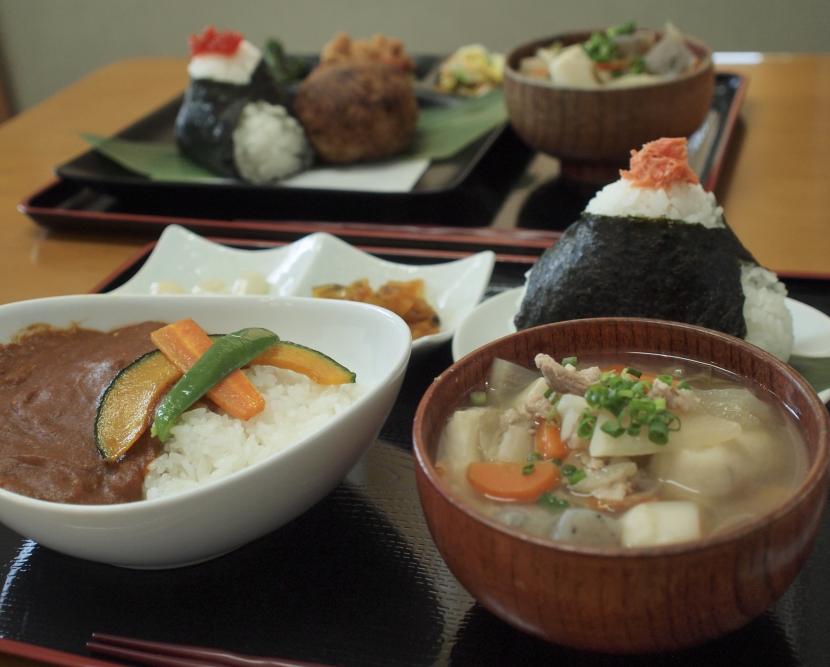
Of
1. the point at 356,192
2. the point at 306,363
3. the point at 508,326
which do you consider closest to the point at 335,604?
the point at 306,363

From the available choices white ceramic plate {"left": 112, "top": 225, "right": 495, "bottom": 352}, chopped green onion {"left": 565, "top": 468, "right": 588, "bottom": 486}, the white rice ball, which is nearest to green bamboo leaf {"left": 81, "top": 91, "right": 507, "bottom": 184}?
the white rice ball


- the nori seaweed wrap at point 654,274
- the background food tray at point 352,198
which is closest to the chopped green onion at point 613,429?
the nori seaweed wrap at point 654,274

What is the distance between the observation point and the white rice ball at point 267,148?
2.94 m

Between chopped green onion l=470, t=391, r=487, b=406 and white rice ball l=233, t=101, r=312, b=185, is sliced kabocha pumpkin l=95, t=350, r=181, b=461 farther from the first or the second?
white rice ball l=233, t=101, r=312, b=185

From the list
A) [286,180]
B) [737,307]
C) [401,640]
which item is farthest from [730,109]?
[401,640]

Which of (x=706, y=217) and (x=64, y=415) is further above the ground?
(x=706, y=217)

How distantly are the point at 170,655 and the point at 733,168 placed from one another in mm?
2276

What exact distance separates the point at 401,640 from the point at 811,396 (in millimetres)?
599

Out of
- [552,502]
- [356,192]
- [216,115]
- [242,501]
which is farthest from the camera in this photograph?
[216,115]

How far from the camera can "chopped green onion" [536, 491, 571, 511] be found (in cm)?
112

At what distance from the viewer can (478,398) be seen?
1.33m

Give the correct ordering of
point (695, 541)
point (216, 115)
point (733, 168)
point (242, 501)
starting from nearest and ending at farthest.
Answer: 1. point (695, 541)
2. point (242, 501)
3. point (733, 168)
4. point (216, 115)

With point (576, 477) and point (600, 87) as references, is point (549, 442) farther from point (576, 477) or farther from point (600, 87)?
point (600, 87)

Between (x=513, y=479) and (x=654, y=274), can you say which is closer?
(x=513, y=479)
